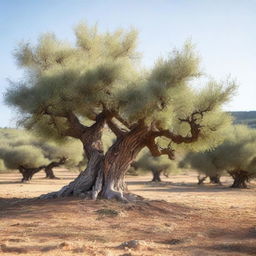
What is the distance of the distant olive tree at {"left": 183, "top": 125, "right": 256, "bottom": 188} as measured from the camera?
108 feet

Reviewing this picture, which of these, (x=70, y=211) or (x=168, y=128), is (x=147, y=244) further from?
(x=168, y=128)

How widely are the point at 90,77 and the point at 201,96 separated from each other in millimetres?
4332

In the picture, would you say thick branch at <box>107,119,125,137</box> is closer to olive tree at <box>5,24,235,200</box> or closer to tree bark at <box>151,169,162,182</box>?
olive tree at <box>5,24,235,200</box>

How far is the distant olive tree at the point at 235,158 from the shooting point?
32.8m

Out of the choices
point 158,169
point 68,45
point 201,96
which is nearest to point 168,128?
point 201,96

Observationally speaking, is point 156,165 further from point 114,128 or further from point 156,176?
point 114,128

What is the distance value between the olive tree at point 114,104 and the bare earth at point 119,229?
6.62 feet

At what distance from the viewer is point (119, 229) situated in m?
10.8

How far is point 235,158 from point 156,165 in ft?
49.0

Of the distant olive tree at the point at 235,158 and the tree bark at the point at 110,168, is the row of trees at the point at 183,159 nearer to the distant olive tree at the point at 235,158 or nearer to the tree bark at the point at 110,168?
the distant olive tree at the point at 235,158

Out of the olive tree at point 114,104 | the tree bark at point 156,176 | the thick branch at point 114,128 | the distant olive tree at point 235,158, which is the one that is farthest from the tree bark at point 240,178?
the thick branch at point 114,128

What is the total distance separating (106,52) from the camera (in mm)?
19297

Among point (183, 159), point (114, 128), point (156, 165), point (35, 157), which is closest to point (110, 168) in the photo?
point (114, 128)

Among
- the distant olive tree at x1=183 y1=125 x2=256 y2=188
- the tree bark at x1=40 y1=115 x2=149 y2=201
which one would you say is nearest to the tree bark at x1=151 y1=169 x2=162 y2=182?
the distant olive tree at x1=183 y1=125 x2=256 y2=188
